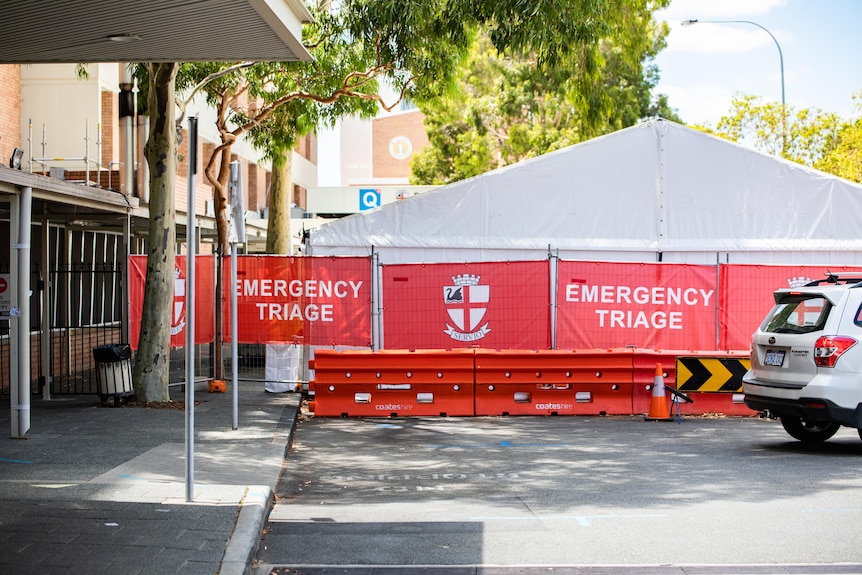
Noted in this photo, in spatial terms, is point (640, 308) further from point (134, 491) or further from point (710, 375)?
point (134, 491)

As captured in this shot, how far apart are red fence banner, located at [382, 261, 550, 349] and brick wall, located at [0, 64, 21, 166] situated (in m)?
8.46

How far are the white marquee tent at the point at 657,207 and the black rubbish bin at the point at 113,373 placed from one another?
18.3ft

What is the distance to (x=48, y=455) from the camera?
33.6 ft

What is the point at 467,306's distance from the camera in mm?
16172

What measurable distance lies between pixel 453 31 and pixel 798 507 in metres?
9.43

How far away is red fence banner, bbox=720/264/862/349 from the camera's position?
16.2 m

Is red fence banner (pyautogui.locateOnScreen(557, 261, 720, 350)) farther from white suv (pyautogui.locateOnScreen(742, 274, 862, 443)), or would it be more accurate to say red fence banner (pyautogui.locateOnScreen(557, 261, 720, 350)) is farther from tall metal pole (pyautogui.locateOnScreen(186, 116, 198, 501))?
tall metal pole (pyautogui.locateOnScreen(186, 116, 198, 501))

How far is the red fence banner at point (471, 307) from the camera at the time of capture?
16.1 meters

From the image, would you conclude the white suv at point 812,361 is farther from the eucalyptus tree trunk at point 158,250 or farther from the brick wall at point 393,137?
the brick wall at point 393,137

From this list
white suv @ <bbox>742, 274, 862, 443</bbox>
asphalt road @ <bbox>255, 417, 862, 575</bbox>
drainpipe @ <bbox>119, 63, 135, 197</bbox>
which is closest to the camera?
asphalt road @ <bbox>255, 417, 862, 575</bbox>

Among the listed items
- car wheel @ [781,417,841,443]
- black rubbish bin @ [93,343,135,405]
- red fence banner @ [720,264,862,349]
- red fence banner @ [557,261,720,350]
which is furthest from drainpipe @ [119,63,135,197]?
car wheel @ [781,417,841,443]

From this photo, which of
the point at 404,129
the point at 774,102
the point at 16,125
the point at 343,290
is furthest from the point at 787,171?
the point at 404,129

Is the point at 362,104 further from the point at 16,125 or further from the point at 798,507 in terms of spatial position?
the point at 798,507

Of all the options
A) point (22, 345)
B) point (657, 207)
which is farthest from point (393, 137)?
point (22, 345)
